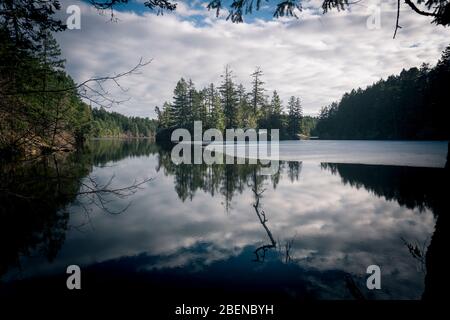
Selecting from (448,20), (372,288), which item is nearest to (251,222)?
(372,288)

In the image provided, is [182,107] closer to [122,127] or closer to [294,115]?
[294,115]

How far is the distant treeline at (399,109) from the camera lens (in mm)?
43806

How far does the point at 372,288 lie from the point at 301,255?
→ 4.08 ft

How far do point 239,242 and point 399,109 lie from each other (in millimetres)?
72445

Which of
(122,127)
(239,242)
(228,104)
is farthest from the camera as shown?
(122,127)

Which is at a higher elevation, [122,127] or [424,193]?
[122,127]

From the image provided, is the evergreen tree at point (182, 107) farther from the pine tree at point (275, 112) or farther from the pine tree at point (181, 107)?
the pine tree at point (275, 112)

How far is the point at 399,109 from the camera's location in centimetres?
6147

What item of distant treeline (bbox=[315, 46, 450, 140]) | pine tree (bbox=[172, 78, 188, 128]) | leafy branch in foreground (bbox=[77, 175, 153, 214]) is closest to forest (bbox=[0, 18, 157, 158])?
leafy branch in foreground (bbox=[77, 175, 153, 214])

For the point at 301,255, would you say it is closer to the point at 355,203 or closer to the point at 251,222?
the point at 251,222

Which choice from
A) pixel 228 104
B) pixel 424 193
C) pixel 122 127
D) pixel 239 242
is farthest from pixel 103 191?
pixel 122 127

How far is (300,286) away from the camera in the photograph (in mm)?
3697
